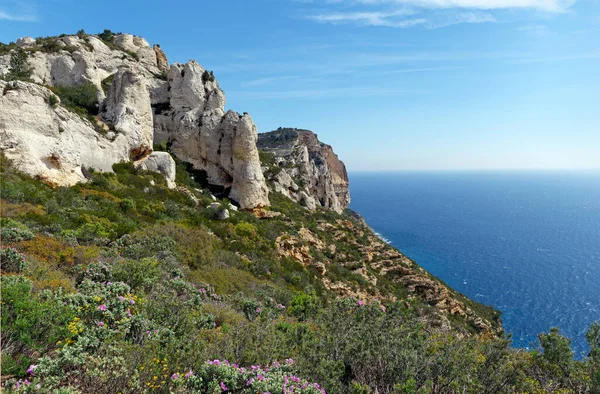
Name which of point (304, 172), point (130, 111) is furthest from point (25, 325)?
point (304, 172)

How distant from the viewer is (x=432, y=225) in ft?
316

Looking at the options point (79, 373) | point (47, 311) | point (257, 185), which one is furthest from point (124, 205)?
point (79, 373)

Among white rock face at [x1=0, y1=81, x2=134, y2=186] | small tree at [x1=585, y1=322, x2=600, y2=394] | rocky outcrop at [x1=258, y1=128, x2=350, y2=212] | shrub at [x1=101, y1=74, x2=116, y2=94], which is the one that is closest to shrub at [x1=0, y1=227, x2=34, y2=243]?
white rock face at [x1=0, y1=81, x2=134, y2=186]

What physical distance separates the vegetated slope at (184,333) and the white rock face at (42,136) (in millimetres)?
1547

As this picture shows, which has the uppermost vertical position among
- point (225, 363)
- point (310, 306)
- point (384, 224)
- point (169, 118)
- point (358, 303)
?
point (169, 118)

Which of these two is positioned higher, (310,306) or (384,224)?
(310,306)

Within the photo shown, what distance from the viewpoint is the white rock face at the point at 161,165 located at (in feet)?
78.6

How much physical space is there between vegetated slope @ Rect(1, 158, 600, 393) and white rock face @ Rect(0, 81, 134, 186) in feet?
5.08

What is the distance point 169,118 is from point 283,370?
29777 mm

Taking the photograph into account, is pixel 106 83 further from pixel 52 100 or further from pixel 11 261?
pixel 11 261

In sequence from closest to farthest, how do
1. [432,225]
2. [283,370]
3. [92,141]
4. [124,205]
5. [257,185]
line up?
1. [283,370]
2. [124,205]
3. [92,141]
4. [257,185]
5. [432,225]

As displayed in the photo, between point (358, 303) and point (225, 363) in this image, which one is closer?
point (225, 363)

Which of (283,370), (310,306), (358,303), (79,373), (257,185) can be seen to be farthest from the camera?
(257,185)

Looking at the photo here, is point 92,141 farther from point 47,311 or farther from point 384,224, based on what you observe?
point 384,224
